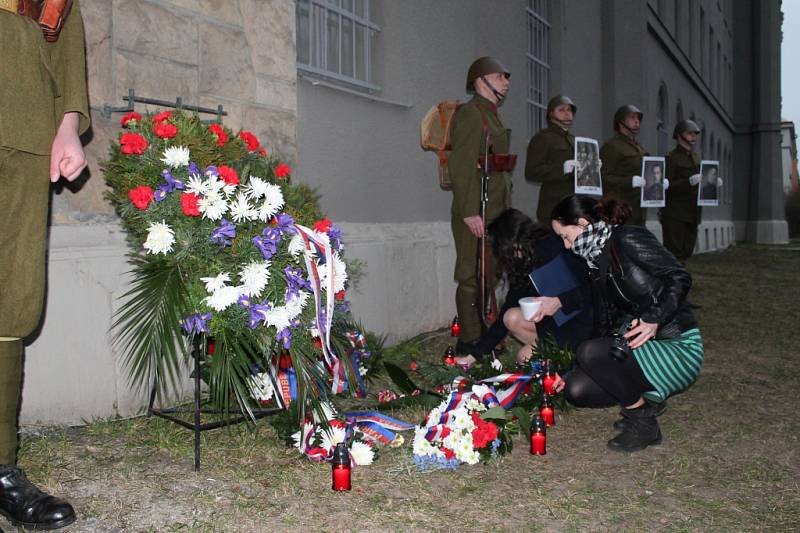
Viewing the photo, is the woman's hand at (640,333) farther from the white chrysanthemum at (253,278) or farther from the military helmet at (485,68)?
the military helmet at (485,68)

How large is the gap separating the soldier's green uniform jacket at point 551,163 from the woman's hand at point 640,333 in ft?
14.0

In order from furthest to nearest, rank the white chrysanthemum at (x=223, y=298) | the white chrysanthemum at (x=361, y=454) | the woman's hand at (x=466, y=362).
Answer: the woman's hand at (x=466, y=362), the white chrysanthemum at (x=361, y=454), the white chrysanthemum at (x=223, y=298)

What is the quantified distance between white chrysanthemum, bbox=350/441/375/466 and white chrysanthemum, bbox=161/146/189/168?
53.2 inches

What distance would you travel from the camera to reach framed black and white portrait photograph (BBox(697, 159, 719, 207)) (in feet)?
34.8

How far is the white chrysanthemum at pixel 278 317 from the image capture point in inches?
116

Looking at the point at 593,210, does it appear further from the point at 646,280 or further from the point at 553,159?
the point at 553,159

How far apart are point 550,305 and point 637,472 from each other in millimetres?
1379

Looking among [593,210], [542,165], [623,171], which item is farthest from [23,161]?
[623,171]

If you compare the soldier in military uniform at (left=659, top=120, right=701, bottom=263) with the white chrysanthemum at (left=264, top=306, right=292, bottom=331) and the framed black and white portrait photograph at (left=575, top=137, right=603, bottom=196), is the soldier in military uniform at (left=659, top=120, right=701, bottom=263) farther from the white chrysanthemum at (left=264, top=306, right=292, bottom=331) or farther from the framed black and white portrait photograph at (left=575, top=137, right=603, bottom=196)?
the white chrysanthemum at (left=264, top=306, right=292, bottom=331)

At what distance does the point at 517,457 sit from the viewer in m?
3.46

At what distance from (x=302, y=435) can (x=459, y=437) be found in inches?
27.0

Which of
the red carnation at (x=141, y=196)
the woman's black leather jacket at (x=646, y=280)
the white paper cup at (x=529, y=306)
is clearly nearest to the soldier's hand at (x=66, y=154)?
the red carnation at (x=141, y=196)

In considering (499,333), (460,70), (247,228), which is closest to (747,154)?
(460,70)

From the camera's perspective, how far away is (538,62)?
10844mm
